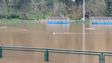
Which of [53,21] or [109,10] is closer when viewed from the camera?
[53,21]

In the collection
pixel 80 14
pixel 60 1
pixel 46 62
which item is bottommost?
pixel 46 62

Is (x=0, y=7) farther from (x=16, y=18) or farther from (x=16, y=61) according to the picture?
(x=16, y=61)

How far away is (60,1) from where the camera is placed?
222ft

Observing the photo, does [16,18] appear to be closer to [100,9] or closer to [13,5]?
[13,5]

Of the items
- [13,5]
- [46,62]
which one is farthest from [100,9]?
[46,62]

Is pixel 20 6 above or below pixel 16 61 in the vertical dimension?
above

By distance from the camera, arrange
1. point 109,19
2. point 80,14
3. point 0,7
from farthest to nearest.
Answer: point 0,7 → point 80,14 → point 109,19

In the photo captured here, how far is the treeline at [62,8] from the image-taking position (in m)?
59.4

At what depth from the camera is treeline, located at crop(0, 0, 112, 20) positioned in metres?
59.4

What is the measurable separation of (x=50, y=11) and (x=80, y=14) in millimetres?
11925

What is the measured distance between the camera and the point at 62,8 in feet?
207

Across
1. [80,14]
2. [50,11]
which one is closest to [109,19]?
[80,14]

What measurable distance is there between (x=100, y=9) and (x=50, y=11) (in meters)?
16.4

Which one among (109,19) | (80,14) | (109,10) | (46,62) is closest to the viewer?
(46,62)
